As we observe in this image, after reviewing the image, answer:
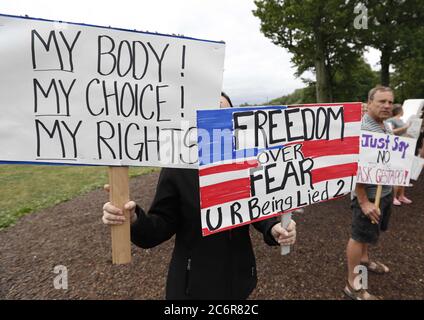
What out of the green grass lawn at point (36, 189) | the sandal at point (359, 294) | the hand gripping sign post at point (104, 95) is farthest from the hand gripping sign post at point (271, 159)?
the green grass lawn at point (36, 189)

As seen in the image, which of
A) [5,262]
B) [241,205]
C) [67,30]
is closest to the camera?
[67,30]

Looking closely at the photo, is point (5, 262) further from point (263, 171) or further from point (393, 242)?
point (393, 242)

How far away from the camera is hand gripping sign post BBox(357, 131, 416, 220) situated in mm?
2477

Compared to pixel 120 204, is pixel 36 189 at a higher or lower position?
lower

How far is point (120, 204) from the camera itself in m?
1.31

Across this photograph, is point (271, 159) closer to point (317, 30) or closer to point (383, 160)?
point (383, 160)

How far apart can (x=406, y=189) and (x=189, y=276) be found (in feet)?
22.2

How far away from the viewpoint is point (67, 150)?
4.24 ft

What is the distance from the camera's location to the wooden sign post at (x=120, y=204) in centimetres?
130

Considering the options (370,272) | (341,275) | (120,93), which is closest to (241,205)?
(120,93)

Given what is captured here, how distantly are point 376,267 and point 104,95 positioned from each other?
3669 mm

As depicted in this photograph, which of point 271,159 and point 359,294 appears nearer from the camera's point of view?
point 271,159

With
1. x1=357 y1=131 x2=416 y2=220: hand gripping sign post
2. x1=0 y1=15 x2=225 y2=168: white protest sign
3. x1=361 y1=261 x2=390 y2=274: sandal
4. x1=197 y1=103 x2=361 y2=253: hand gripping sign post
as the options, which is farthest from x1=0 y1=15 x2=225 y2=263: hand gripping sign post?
x1=361 y1=261 x2=390 y2=274: sandal

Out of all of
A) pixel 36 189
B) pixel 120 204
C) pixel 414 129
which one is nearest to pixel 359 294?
pixel 120 204
